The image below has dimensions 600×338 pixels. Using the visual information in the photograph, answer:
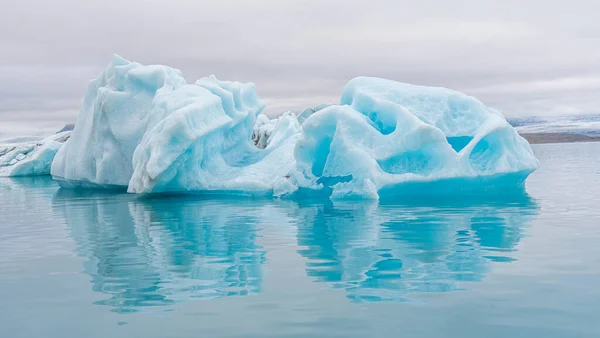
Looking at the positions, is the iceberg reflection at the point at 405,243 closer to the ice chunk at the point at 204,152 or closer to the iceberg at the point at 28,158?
the ice chunk at the point at 204,152

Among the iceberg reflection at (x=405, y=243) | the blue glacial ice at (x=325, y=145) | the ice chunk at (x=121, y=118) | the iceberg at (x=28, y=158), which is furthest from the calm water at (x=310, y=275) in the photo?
the iceberg at (x=28, y=158)

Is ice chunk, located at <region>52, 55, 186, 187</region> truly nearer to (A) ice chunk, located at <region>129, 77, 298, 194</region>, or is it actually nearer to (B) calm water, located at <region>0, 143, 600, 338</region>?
(A) ice chunk, located at <region>129, 77, 298, 194</region>

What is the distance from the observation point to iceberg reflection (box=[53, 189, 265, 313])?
23.0ft

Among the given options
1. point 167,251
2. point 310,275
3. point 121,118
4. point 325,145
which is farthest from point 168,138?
point 310,275

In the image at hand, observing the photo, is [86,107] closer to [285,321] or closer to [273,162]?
[273,162]

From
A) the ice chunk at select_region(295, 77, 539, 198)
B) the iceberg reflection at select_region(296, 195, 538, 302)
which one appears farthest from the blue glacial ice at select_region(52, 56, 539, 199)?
the iceberg reflection at select_region(296, 195, 538, 302)

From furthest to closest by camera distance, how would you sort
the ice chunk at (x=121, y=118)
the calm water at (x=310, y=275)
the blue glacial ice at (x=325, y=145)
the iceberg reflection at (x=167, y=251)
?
1. the ice chunk at (x=121, y=118)
2. the blue glacial ice at (x=325, y=145)
3. the iceberg reflection at (x=167, y=251)
4. the calm water at (x=310, y=275)

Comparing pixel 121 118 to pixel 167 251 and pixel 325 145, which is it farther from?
pixel 167 251

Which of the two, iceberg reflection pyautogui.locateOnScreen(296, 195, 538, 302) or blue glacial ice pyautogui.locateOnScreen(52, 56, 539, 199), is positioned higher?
blue glacial ice pyautogui.locateOnScreen(52, 56, 539, 199)

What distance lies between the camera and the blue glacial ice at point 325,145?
1642cm

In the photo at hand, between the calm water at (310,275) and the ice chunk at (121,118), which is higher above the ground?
the ice chunk at (121,118)

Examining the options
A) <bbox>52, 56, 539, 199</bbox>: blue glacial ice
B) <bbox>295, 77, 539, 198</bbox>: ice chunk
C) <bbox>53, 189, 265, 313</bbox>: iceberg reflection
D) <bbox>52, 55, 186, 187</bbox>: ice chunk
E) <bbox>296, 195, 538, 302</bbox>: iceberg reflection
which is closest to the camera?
<bbox>53, 189, 265, 313</bbox>: iceberg reflection

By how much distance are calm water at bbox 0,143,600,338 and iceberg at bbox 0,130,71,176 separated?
28.3 m

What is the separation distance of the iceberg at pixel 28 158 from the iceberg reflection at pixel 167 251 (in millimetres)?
25407
